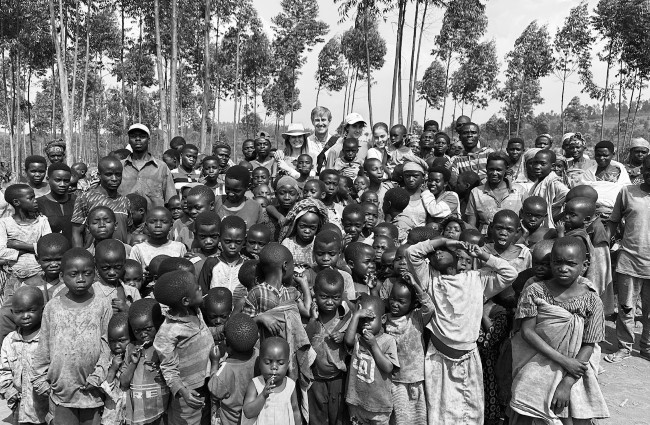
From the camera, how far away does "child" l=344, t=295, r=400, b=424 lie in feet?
9.62

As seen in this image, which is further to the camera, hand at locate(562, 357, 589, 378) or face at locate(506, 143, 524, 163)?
face at locate(506, 143, 524, 163)

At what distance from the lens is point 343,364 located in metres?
3.05

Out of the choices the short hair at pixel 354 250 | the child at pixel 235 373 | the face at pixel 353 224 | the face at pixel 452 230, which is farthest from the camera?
the face at pixel 353 224

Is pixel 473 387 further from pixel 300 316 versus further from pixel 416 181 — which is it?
pixel 416 181

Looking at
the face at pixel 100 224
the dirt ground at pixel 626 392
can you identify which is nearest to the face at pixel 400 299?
the dirt ground at pixel 626 392

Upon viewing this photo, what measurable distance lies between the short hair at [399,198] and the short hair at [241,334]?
7.81 feet

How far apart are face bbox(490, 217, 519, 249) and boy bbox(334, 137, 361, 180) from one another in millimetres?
2379

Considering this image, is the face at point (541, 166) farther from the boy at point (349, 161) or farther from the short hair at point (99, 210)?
the short hair at point (99, 210)

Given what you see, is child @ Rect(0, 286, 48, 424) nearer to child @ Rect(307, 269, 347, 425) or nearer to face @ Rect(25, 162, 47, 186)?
child @ Rect(307, 269, 347, 425)

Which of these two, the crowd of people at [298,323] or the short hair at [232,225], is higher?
the short hair at [232,225]

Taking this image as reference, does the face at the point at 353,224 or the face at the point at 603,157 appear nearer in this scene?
the face at the point at 353,224

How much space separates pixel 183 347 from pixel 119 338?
0.46m

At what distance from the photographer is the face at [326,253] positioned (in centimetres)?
334

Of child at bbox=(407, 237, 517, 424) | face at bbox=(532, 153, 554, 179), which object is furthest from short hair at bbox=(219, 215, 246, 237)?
face at bbox=(532, 153, 554, 179)
